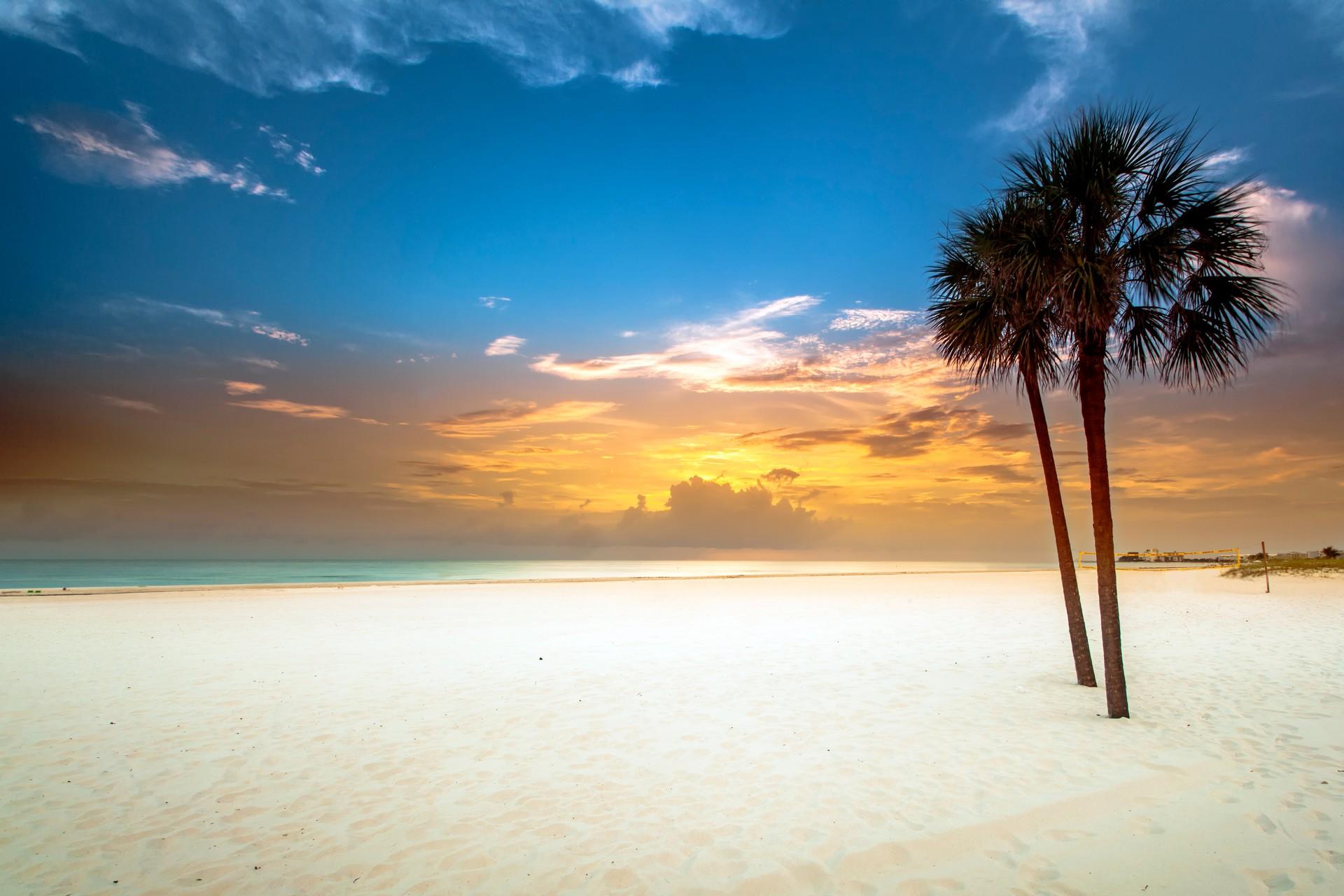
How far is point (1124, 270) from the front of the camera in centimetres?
Result: 918

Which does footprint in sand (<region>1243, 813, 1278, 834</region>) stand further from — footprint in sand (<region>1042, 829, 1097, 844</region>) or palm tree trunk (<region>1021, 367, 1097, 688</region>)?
palm tree trunk (<region>1021, 367, 1097, 688</region>)

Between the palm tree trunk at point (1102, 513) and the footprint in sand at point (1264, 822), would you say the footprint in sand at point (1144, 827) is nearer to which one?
the footprint in sand at point (1264, 822)

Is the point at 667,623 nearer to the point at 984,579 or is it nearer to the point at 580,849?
the point at 580,849

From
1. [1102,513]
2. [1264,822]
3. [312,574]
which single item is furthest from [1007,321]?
[312,574]

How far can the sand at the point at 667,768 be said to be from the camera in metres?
5.23

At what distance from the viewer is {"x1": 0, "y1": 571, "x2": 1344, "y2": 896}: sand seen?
5.23 metres

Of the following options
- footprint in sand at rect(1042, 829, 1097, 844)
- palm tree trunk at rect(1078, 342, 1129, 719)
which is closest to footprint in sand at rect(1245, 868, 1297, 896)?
footprint in sand at rect(1042, 829, 1097, 844)

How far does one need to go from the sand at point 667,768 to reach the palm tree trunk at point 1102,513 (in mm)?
533

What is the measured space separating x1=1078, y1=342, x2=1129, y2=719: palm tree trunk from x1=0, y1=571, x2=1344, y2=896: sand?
0.53 metres

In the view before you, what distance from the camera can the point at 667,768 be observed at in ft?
24.3

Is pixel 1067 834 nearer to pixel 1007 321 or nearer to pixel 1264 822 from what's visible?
pixel 1264 822

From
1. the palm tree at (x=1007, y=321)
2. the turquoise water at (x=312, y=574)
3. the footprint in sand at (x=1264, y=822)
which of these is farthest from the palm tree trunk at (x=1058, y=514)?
the turquoise water at (x=312, y=574)

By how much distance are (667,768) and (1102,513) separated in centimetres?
681

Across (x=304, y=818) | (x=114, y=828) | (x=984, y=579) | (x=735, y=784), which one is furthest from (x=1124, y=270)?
(x=984, y=579)
